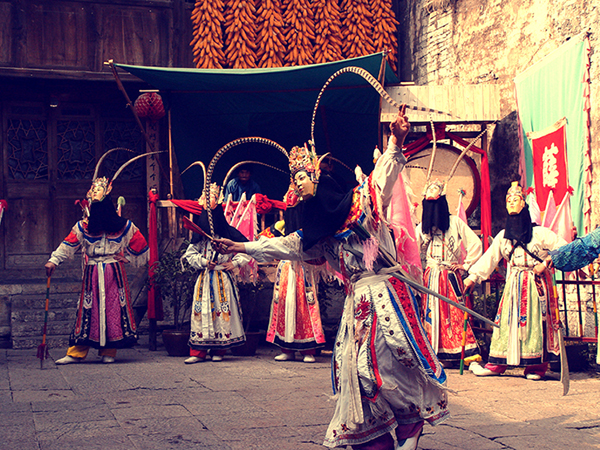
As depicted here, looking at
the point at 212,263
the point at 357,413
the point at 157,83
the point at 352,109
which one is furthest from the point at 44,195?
the point at 357,413

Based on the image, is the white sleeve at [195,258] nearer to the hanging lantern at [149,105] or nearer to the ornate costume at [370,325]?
the hanging lantern at [149,105]

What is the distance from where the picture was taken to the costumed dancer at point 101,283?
285 inches

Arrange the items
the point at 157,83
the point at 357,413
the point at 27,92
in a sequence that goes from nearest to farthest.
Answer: the point at 357,413 < the point at 157,83 < the point at 27,92

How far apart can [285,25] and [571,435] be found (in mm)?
7762

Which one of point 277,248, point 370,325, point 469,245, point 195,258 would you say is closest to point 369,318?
point 370,325

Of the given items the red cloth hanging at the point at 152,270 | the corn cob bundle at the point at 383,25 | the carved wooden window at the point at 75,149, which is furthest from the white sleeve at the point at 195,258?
the corn cob bundle at the point at 383,25

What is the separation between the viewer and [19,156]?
10.0 metres

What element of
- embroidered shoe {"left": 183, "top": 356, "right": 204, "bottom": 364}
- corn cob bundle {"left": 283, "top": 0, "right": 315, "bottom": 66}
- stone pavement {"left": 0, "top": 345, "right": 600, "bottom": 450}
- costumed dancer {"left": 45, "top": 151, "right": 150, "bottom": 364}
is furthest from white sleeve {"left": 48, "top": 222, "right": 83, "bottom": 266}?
corn cob bundle {"left": 283, "top": 0, "right": 315, "bottom": 66}

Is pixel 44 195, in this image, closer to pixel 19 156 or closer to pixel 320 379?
pixel 19 156

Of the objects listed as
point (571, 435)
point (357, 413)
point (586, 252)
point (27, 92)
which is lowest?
point (571, 435)

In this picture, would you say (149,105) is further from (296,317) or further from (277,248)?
(277,248)

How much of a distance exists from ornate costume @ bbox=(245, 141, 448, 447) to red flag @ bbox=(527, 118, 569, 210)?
4.17m

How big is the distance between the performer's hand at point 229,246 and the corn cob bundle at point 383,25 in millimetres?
7783

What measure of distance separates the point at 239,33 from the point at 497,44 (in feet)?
12.4
